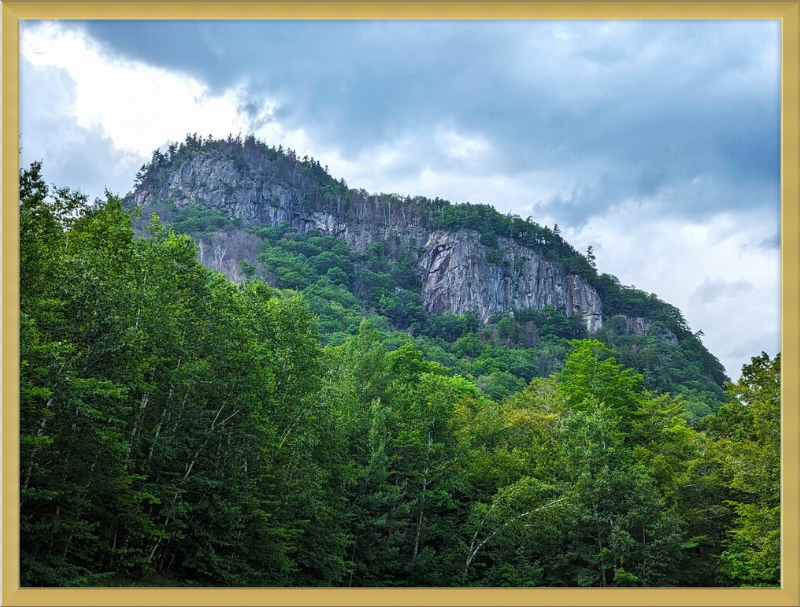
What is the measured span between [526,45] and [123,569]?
567 cm

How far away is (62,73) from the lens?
224 inches

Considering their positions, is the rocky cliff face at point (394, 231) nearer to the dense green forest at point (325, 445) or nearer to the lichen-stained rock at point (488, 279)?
the lichen-stained rock at point (488, 279)

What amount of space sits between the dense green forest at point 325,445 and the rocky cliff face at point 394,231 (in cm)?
554

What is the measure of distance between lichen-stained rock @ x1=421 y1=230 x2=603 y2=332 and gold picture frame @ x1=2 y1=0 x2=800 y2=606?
20222 mm

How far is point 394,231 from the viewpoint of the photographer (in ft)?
88.8

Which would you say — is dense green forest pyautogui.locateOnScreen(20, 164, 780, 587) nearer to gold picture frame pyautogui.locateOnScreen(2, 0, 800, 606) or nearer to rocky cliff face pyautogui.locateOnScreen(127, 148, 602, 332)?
gold picture frame pyautogui.locateOnScreen(2, 0, 800, 606)

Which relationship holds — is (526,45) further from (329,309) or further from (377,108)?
(329,309)

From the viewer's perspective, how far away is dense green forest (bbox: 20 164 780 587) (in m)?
5.63

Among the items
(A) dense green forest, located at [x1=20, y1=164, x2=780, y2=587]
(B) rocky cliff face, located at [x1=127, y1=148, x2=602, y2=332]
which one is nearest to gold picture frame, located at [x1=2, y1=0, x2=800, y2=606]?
(A) dense green forest, located at [x1=20, y1=164, x2=780, y2=587]

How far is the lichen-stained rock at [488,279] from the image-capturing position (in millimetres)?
23516
